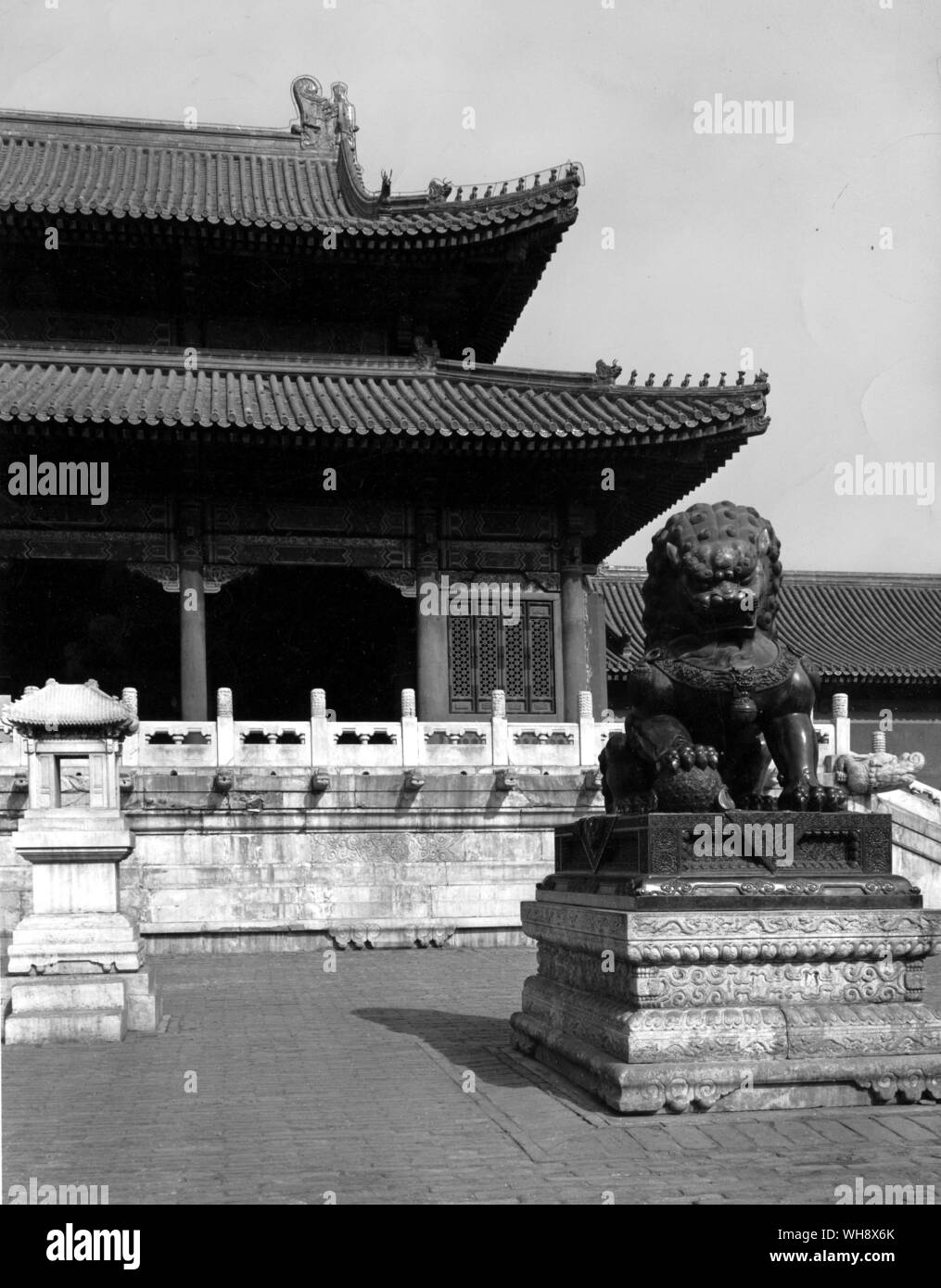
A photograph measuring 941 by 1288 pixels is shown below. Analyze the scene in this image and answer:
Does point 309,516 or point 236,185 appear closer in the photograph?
point 309,516

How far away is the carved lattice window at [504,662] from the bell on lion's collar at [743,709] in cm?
1079

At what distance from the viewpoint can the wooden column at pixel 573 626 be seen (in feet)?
57.7

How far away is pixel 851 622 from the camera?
31.2 meters

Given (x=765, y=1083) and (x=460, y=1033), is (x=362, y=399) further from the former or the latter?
(x=765, y=1083)

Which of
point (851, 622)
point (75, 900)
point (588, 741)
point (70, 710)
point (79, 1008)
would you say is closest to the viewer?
point (79, 1008)

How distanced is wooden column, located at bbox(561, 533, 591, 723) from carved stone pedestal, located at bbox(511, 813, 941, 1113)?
11.3 meters

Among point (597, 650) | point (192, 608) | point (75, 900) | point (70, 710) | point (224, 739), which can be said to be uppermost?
point (192, 608)

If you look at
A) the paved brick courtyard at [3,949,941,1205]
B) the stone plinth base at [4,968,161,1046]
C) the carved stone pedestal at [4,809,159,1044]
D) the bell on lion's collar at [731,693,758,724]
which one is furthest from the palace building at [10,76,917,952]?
the bell on lion's collar at [731,693,758,724]

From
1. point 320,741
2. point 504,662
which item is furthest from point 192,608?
point 504,662

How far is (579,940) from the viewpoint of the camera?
645cm

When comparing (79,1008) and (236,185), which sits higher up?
(236,185)

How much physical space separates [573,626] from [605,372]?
3.68 metres

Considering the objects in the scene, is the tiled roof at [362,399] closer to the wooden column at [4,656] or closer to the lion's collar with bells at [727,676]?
the wooden column at [4,656]
